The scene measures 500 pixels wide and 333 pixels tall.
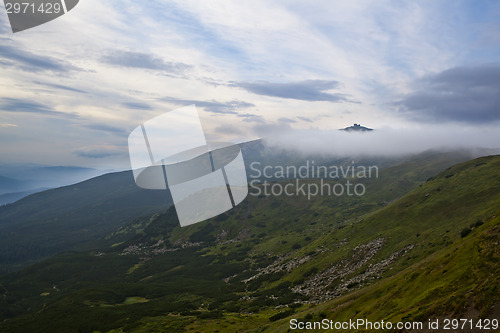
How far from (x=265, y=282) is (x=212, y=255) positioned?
316ft

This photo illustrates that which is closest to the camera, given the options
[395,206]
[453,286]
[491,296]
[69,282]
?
[491,296]

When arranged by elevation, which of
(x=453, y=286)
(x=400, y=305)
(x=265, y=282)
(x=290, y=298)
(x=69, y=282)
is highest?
(x=453, y=286)

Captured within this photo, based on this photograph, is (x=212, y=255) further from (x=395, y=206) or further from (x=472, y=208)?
(x=472, y=208)

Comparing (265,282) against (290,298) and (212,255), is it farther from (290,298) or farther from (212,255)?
(212,255)

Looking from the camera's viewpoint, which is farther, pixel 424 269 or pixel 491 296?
pixel 424 269

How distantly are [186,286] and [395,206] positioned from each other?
322 ft

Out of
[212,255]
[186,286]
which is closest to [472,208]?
[186,286]

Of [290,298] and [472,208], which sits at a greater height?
[472,208]

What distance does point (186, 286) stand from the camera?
5492 inches

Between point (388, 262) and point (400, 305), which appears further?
point (388, 262)

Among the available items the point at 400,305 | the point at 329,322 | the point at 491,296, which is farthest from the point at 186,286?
the point at 491,296

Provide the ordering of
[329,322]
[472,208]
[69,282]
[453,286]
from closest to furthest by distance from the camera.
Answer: [453,286] → [329,322] → [472,208] → [69,282]

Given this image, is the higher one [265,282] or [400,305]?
[400,305]

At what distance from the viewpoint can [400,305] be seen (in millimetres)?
36469
